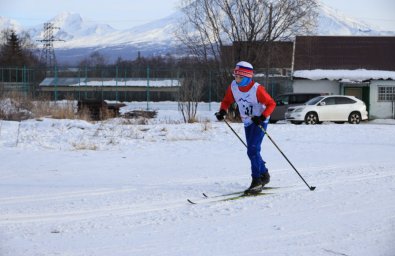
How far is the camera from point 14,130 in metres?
15.9

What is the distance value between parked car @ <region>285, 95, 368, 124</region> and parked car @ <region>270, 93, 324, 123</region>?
5.52 feet

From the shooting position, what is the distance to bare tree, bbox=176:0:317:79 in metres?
32.8

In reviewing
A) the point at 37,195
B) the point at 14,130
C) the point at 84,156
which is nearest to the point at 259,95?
the point at 37,195

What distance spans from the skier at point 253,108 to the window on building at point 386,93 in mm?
30113

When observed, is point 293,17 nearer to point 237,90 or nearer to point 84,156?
point 84,156

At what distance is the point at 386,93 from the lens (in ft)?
119

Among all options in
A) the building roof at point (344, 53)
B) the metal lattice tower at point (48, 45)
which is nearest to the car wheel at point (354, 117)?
the building roof at point (344, 53)

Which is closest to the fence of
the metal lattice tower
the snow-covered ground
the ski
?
the snow-covered ground

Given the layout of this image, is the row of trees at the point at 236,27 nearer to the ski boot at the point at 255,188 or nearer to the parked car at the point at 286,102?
the parked car at the point at 286,102

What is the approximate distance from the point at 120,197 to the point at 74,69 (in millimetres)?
39994

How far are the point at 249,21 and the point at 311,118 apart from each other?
31.0 ft

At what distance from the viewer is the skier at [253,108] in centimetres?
805

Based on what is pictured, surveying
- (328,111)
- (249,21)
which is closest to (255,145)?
(328,111)

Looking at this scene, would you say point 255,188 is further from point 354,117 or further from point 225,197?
point 354,117
